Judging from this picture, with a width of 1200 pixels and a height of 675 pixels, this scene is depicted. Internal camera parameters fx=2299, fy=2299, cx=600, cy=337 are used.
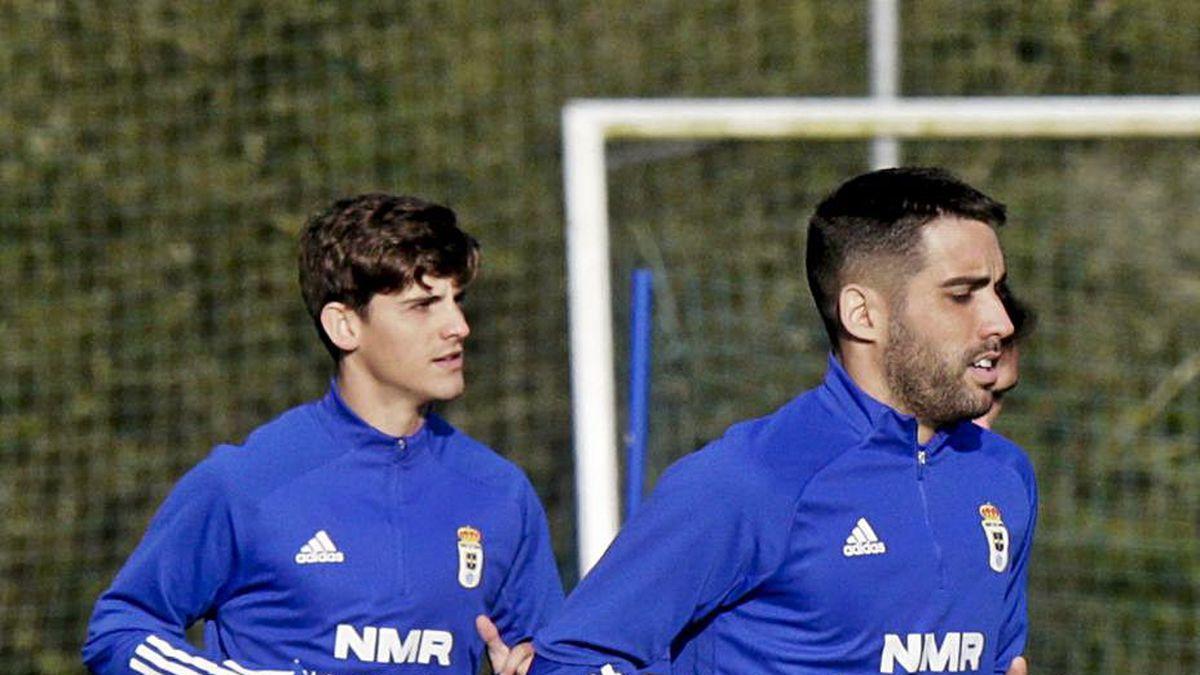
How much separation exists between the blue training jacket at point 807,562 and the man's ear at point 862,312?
8cm

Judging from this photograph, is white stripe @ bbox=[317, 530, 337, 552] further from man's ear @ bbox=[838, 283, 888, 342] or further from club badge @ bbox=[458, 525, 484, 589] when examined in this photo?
man's ear @ bbox=[838, 283, 888, 342]

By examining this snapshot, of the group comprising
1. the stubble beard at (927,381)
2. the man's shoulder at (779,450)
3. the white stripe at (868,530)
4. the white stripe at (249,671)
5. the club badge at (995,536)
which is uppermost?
the stubble beard at (927,381)

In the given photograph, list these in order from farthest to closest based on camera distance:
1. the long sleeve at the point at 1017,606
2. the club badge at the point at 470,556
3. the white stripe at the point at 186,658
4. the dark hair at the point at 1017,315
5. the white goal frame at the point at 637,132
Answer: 1. the white goal frame at the point at 637,132
2. the dark hair at the point at 1017,315
3. the club badge at the point at 470,556
4. the white stripe at the point at 186,658
5. the long sleeve at the point at 1017,606

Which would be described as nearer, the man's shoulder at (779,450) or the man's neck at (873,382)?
the man's shoulder at (779,450)

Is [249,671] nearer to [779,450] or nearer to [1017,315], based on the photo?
[779,450]

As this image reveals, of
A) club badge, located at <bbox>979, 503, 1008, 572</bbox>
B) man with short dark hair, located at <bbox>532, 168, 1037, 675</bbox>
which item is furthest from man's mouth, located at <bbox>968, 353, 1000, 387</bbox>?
club badge, located at <bbox>979, 503, 1008, 572</bbox>

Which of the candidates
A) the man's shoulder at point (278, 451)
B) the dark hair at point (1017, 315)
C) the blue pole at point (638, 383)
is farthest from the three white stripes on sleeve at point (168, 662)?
the blue pole at point (638, 383)

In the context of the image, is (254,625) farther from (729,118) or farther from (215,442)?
(215,442)

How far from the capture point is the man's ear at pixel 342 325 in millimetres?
4320

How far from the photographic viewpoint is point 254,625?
13.4 feet

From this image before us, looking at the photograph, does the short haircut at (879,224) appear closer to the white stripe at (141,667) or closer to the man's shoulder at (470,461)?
the man's shoulder at (470,461)

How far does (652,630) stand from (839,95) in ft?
16.5

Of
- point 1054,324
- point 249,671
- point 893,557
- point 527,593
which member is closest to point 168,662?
point 249,671

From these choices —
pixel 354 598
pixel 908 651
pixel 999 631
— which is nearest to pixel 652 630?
pixel 908 651
